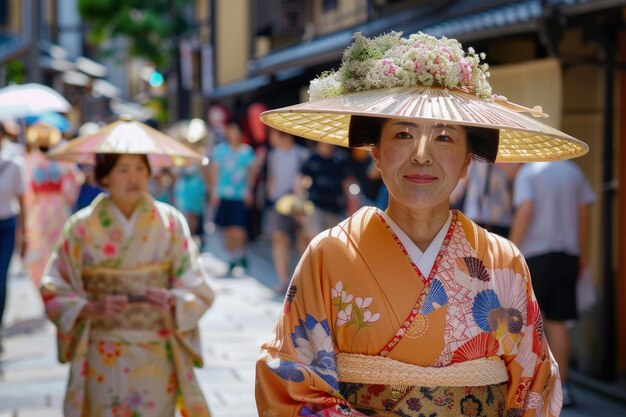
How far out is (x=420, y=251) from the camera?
312 centimetres

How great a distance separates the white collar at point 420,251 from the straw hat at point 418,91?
37 cm

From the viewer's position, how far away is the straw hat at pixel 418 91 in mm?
2936

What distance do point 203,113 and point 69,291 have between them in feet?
77.1

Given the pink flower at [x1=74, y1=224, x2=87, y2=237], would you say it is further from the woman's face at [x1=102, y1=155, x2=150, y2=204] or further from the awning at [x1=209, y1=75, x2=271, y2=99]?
the awning at [x1=209, y1=75, x2=271, y2=99]

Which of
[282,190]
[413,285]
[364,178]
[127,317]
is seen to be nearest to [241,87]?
[282,190]

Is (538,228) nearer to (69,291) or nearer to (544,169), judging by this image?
(544,169)

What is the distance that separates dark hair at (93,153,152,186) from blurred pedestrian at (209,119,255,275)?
26.1 ft

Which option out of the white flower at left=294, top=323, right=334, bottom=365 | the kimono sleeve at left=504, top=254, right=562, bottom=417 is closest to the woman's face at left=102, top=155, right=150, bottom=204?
the white flower at left=294, top=323, right=334, bottom=365

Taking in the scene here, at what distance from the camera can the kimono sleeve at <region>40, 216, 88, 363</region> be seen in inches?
209

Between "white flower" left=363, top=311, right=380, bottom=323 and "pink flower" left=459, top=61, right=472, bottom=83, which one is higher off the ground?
"pink flower" left=459, top=61, right=472, bottom=83

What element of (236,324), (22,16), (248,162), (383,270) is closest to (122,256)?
(383,270)

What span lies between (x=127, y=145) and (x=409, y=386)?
2827mm

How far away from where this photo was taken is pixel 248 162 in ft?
44.9

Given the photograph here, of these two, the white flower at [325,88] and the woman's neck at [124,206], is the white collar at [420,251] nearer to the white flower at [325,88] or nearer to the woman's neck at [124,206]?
the white flower at [325,88]
